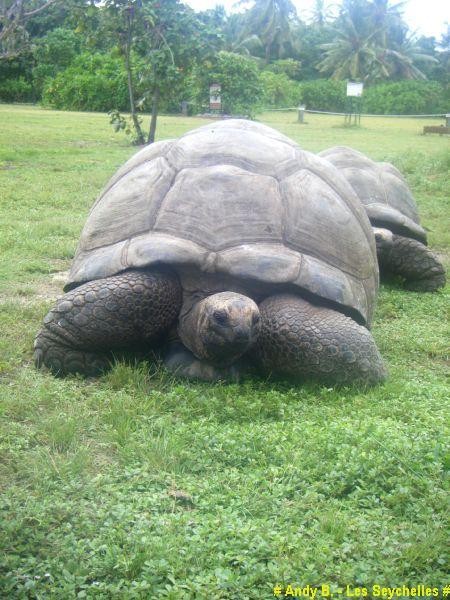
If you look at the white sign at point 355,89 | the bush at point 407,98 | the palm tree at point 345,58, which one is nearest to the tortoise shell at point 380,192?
the bush at point 407,98

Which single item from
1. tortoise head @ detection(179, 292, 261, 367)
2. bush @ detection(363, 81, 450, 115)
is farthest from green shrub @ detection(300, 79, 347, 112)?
A: tortoise head @ detection(179, 292, 261, 367)

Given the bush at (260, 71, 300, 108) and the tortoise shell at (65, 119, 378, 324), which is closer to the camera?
the tortoise shell at (65, 119, 378, 324)

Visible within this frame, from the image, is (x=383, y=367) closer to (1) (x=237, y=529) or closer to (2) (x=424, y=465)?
(2) (x=424, y=465)

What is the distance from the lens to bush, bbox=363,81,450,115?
1235 cm

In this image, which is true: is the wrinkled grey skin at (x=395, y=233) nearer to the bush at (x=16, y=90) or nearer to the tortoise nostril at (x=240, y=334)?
the tortoise nostril at (x=240, y=334)

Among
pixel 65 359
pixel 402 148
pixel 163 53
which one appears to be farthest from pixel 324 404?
pixel 402 148

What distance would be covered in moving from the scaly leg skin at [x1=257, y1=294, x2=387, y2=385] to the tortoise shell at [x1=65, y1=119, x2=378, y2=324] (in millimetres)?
117

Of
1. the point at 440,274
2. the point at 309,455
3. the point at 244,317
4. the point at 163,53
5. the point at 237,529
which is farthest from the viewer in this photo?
the point at 163,53

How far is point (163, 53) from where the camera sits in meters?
10.3

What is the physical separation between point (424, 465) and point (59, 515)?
3.46 ft

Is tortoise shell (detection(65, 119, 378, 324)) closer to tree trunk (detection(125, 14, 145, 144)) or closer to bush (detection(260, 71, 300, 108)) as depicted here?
tree trunk (detection(125, 14, 145, 144))

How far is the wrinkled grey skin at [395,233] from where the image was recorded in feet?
17.5

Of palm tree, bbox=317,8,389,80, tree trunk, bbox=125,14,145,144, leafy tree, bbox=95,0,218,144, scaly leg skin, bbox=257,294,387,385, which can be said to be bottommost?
scaly leg skin, bbox=257,294,387,385

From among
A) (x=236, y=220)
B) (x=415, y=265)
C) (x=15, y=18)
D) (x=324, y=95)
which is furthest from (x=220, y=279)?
(x=324, y=95)
